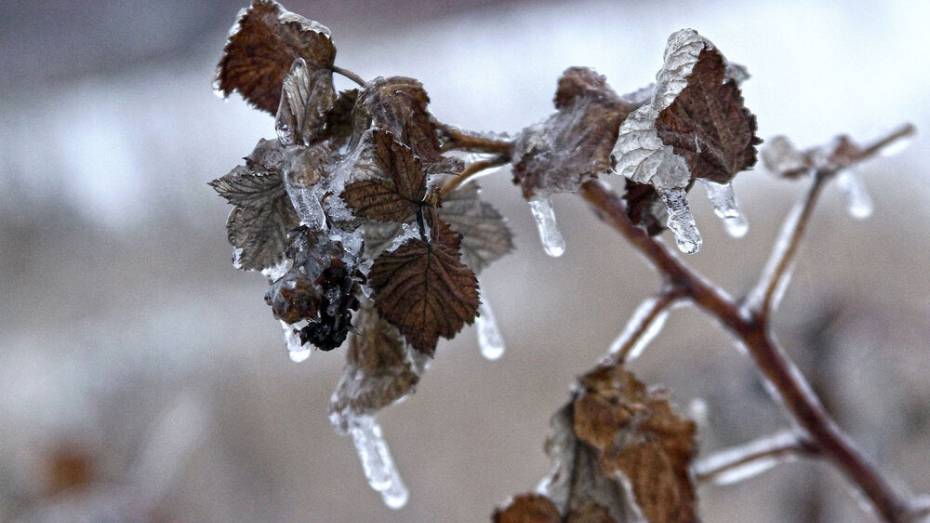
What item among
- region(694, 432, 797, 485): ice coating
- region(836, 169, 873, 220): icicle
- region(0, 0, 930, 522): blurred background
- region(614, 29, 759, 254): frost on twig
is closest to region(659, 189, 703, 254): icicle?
region(614, 29, 759, 254): frost on twig

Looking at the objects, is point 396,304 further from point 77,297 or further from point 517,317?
point 77,297

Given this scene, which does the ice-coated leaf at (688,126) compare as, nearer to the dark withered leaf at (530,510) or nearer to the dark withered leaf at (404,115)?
the dark withered leaf at (404,115)

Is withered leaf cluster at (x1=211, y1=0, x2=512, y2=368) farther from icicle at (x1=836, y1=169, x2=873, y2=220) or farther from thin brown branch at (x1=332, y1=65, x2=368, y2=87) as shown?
icicle at (x1=836, y1=169, x2=873, y2=220)

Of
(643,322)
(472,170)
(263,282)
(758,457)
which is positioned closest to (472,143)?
(472,170)

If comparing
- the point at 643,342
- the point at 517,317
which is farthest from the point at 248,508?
the point at 643,342

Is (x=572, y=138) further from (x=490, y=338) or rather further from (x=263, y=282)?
(x=263, y=282)

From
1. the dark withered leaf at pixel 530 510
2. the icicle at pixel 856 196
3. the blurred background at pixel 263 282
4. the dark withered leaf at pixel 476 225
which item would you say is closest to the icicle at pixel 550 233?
the dark withered leaf at pixel 476 225
